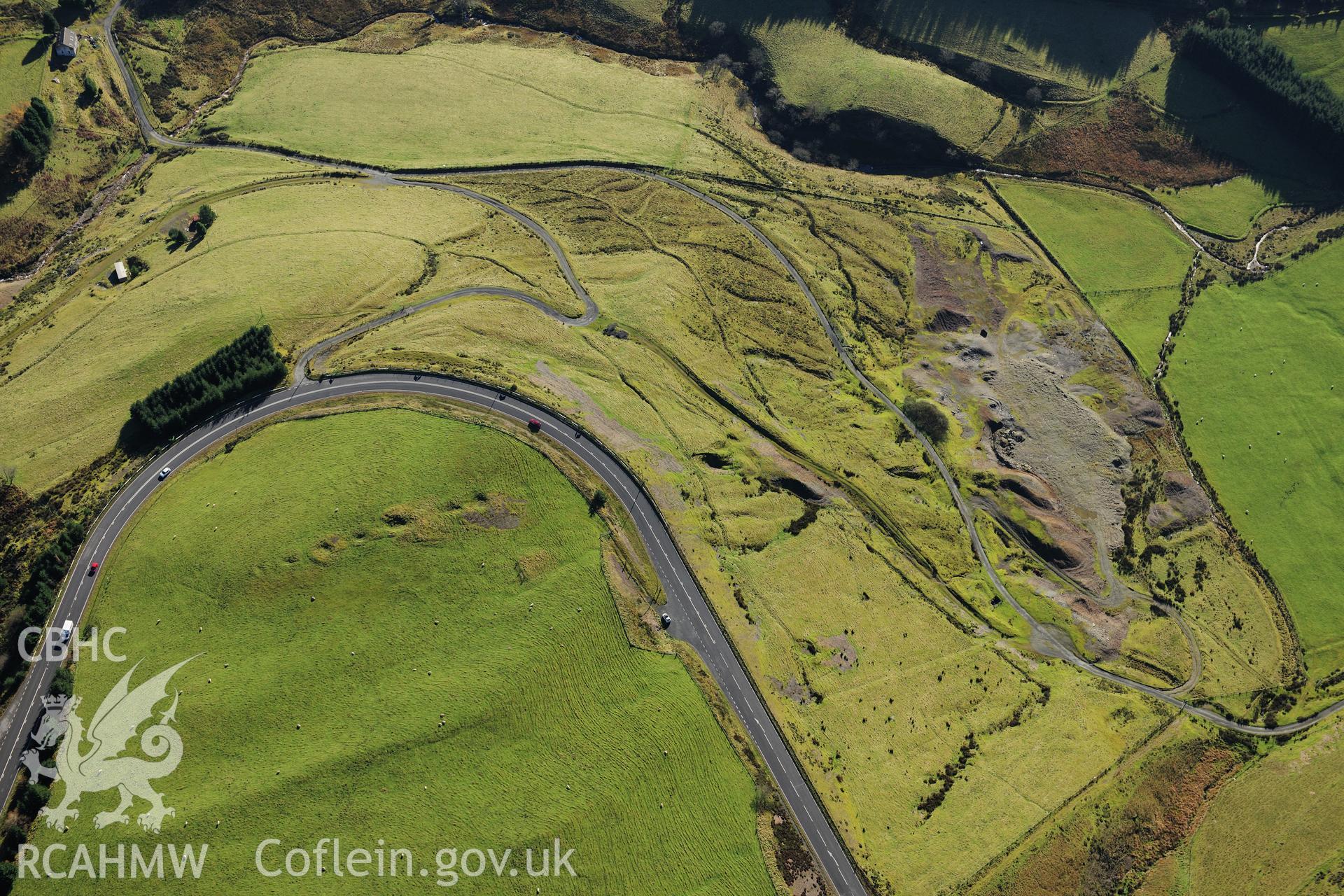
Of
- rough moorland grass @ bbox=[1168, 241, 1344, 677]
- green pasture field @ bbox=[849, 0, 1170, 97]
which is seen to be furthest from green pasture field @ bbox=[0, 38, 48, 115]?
rough moorland grass @ bbox=[1168, 241, 1344, 677]

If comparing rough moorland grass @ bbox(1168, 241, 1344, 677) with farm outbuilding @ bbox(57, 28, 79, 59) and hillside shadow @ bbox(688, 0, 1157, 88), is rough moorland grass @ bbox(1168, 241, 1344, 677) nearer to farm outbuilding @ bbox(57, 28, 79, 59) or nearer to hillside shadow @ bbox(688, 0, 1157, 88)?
hillside shadow @ bbox(688, 0, 1157, 88)

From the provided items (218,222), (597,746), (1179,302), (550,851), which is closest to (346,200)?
(218,222)

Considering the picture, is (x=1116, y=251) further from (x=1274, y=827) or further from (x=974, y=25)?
(x=1274, y=827)

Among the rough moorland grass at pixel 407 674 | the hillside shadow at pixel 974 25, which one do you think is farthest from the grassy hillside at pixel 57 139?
the hillside shadow at pixel 974 25

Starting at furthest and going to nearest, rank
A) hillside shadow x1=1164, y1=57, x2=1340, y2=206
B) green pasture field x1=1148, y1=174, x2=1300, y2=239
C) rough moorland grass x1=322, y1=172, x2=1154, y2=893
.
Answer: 1. hillside shadow x1=1164, y1=57, x2=1340, y2=206
2. green pasture field x1=1148, y1=174, x2=1300, y2=239
3. rough moorland grass x1=322, y1=172, x2=1154, y2=893

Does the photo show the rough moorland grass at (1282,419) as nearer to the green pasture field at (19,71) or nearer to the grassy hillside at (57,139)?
the grassy hillside at (57,139)

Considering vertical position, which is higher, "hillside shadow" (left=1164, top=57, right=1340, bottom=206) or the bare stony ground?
"hillside shadow" (left=1164, top=57, right=1340, bottom=206)
